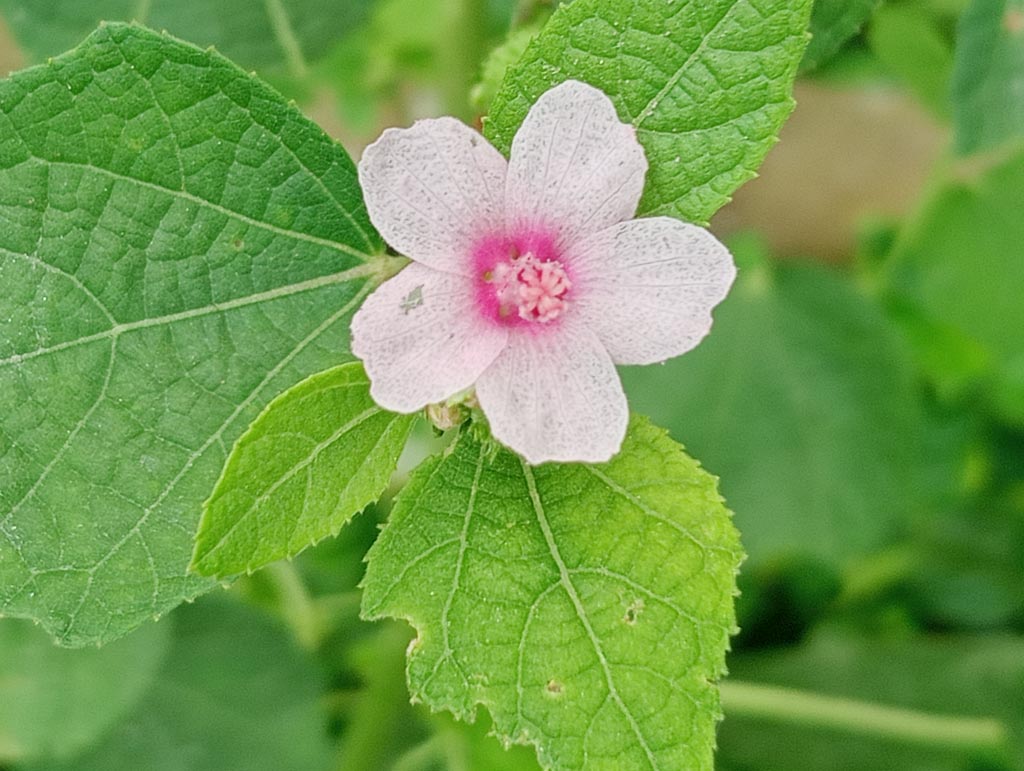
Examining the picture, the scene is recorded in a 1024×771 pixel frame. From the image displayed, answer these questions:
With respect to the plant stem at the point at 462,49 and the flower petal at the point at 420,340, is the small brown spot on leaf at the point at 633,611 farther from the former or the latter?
the plant stem at the point at 462,49

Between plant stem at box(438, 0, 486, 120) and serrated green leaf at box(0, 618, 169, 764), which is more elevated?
plant stem at box(438, 0, 486, 120)

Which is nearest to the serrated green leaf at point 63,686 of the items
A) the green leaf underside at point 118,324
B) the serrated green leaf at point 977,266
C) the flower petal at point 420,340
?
the green leaf underside at point 118,324

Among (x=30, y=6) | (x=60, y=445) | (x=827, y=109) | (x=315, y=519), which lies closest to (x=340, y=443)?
(x=315, y=519)

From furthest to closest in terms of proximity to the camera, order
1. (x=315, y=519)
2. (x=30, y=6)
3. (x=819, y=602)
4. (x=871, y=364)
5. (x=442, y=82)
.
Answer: (x=819, y=602), (x=871, y=364), (x=442, y=82), (x=30, y=6), (x=315, y=519)

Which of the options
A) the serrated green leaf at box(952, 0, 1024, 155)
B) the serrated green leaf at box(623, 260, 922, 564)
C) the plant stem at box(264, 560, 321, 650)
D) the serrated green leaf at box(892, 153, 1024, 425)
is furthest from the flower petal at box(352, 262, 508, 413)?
the serrated green leaf at box(892, 153, 1024, 425)

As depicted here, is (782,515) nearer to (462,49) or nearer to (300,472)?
(462,49)

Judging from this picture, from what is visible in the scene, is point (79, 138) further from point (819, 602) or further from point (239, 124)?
point (819, 602)

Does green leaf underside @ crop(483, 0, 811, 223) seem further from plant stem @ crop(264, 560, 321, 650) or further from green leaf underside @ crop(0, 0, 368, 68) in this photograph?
plant stem @ crop(264, 560, 321, 650)
